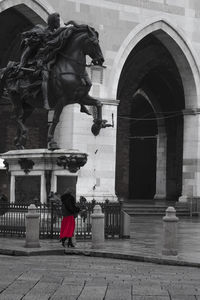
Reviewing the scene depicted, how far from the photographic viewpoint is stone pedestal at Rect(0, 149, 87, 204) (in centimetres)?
1805

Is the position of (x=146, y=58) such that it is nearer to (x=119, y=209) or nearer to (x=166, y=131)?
(x=166, y=131)

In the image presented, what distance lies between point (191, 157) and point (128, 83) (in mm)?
7200

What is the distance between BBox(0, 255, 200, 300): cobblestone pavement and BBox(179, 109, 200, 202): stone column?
63.5ft

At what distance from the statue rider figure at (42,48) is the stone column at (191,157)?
→ 15114 mm

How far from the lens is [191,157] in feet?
108

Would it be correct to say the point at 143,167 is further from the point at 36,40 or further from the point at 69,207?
the point at 69,207

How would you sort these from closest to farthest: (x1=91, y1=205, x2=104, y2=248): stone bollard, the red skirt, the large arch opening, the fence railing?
(x1=91, y1=205, x2=104, y2=248): stone bollard → the red skirt → the fence railing → the large arch opening

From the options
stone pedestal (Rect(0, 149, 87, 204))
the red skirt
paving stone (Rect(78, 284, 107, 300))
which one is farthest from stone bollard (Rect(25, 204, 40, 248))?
paving stone (Rect(78, 284, 107, 300))

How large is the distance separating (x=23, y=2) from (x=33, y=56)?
10.3 m

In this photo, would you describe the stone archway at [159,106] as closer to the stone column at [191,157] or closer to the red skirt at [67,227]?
the stone column at [191,157]

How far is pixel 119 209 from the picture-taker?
18.7 metres

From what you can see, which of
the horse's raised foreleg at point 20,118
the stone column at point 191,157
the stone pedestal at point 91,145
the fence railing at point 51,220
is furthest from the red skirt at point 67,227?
the stone column at point 191,157

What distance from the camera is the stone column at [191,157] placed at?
32.9 meters

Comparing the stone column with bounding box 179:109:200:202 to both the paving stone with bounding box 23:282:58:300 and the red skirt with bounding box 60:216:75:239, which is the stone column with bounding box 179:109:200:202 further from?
the paving stone with bounding box 23:282:58:300
